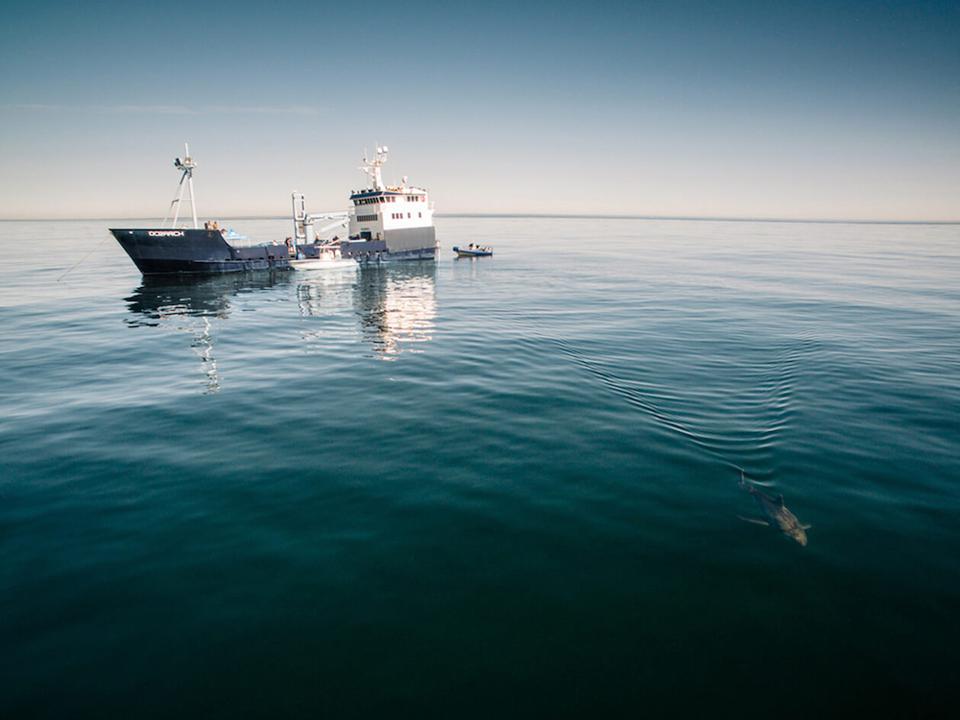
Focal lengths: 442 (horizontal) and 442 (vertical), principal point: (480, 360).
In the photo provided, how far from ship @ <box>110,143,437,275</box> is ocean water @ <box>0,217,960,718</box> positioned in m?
36.9

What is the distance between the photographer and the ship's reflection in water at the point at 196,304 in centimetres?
2392

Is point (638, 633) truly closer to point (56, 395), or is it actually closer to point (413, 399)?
point (413, 399)

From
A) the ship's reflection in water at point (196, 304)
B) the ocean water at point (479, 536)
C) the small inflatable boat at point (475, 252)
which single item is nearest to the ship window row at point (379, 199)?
the small inflatable boat at point (475, 252)

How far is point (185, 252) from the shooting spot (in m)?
53.6

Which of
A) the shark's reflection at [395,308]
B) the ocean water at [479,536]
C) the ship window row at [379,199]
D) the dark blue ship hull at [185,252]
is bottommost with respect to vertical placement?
the ocean water at [479,536]

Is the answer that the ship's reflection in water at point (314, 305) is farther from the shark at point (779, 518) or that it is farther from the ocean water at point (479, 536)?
the shark at point (779, 518)

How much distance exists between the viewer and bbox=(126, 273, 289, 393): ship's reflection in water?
23922mm

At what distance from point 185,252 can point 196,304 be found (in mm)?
20697

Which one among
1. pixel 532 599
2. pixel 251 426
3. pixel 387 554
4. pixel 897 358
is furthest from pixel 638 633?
pixel 897 358

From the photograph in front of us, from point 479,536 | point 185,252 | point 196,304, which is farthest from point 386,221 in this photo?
point 479,536

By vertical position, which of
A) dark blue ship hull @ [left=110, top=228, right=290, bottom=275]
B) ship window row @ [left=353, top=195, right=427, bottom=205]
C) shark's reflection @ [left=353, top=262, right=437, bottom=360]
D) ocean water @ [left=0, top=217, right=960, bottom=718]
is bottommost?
ocean water @ [left=0, top=217, right=960, bottom=718]

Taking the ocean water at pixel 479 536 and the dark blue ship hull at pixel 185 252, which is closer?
the ocean water at pixel 479 536

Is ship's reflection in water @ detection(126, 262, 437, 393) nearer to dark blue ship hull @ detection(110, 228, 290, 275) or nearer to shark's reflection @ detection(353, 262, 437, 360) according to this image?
shark's reflection @ detection(353, 262, 437, 360)

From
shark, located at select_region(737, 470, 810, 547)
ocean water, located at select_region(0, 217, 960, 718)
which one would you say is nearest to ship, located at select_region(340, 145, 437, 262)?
ocean water, located at select_region(0, 217, 960, 718)
